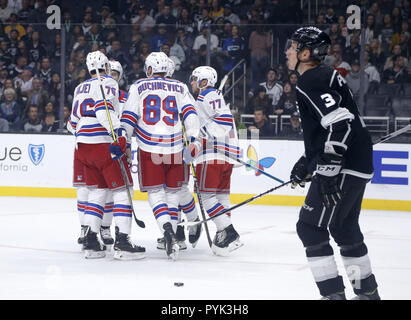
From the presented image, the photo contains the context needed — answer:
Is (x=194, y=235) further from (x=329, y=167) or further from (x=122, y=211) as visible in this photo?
(x=329, y=167)

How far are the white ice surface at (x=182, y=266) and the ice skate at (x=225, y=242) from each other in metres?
0.07

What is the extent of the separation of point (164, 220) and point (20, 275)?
111cm

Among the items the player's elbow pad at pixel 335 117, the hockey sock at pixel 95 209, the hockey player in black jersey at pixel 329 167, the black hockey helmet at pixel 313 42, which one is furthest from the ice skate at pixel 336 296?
the hockey sock at pixel 95 209

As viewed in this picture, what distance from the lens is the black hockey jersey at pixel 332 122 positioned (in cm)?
363

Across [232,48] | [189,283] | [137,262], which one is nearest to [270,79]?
[232,48]

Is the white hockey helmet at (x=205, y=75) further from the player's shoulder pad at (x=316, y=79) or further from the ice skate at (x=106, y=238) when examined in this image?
the player's shoulder pad at (x=316, y=79)

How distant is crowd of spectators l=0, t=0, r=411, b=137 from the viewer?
31.8 feet

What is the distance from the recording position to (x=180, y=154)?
582 cm

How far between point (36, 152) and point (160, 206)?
480cm

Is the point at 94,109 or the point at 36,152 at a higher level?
the point at 94,109

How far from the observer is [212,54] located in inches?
391

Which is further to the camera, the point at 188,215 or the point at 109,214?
the point at 188,215

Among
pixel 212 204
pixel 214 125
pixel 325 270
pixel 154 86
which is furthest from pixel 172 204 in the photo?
pixel 325 270

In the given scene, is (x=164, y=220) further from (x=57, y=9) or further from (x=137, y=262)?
(x=57, y=9)
